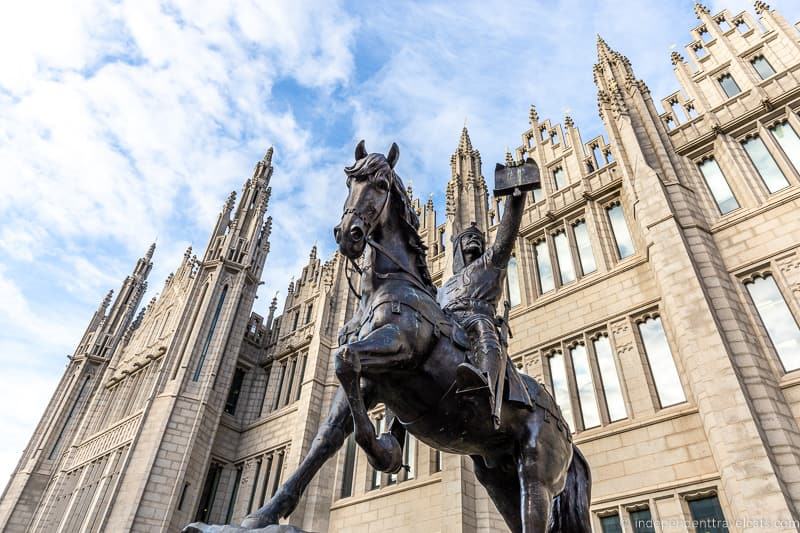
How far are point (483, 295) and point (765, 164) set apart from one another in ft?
40.0

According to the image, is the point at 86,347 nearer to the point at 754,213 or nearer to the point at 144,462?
the point at 144,462

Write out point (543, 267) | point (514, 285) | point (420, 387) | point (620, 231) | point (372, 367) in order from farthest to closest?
point (514, 285)
point (543, 267)
point (620, 231)
point (420, 387)
point (372, 367)

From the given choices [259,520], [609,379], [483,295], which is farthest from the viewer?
[609,379]

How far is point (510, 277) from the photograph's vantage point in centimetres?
1689

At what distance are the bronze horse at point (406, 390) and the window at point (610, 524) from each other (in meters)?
7.34

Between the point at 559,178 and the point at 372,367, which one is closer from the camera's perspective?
the point at 372,367

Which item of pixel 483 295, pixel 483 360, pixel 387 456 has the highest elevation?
pixel 483 295

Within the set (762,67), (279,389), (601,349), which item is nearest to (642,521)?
(601,349)

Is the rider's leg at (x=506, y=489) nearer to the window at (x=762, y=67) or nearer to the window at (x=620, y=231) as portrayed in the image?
the window at (x=620, y=231)

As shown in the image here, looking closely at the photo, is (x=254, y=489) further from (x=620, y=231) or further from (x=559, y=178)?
(x=559, y=178)

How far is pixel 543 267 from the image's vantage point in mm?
16031

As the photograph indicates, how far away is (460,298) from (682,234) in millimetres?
9440

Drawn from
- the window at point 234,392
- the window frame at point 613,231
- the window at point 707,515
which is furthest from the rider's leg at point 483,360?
the window at point 234,392

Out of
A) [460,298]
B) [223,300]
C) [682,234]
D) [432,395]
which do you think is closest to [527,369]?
[682,234]
